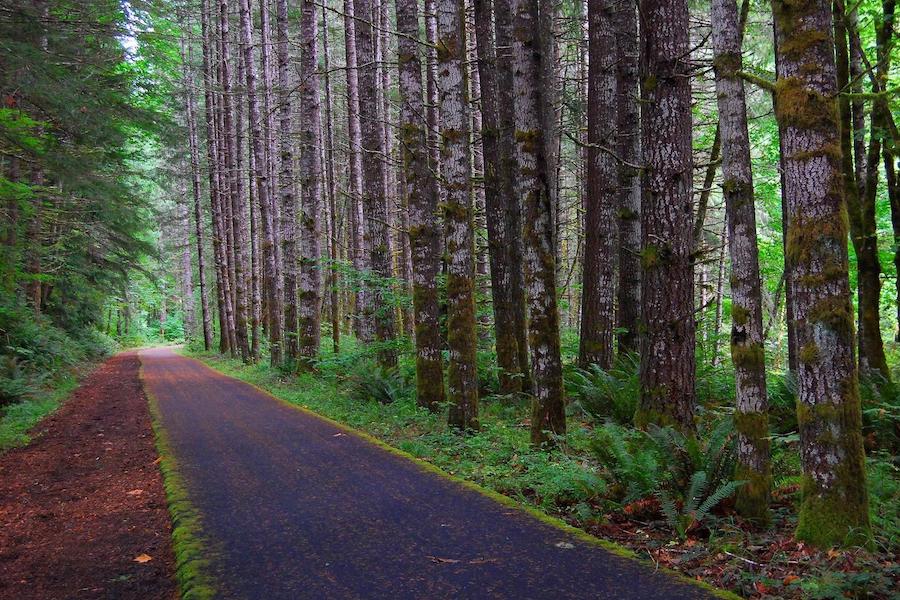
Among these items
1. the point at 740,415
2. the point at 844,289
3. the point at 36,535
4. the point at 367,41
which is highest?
the point at 367,41

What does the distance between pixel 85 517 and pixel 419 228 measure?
6.54 metres

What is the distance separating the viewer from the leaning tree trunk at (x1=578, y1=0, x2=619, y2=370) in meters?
11.2

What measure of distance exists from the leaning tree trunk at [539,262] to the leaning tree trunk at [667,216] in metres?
1.08

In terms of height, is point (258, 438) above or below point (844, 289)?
below

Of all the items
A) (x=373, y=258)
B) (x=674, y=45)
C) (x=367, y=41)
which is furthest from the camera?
(x=373, y=258)

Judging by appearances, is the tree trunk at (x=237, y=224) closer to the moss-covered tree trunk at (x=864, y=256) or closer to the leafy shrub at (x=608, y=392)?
the leafy shrub at (x=608, y=392)

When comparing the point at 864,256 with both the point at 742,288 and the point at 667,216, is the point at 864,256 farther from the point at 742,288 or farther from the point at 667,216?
the point at 742,288

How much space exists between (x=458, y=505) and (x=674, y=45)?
5.51 metres

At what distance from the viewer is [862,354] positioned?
338 inches

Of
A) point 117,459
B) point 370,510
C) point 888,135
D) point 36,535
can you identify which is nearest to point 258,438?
point 117,459

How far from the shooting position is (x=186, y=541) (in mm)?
4961

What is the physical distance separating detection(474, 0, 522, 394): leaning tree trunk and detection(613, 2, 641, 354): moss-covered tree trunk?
2104 millimetres

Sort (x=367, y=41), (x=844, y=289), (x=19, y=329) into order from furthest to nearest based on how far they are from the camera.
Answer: (x=19, y=329)
(x=367, y=41)
(x=844, y=289)

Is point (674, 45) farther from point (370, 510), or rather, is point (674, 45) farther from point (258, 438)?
point (258, 438)
